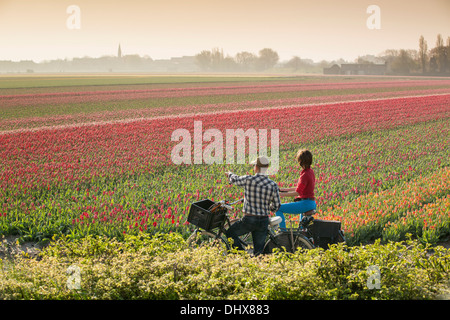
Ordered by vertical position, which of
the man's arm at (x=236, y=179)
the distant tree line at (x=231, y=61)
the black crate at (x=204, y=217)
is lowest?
the black crate at (x=204, y=217)

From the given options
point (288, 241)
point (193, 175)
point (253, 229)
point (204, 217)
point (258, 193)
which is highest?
point (258, 193)

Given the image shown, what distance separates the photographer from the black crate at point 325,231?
21.2 ft

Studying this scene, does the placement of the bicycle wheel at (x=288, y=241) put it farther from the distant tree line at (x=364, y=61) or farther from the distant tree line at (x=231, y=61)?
the distant tree line at (x=231, y=61)

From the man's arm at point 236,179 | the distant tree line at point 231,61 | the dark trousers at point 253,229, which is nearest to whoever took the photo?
the man's arm at point 236,179

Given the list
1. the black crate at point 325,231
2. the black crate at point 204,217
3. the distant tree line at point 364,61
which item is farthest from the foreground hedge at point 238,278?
the distant tree line at point 364,61

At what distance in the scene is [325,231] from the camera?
6469 mm

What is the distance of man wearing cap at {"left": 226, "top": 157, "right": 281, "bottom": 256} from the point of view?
5.83 meters

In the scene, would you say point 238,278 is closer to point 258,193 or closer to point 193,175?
Result: point 258,193

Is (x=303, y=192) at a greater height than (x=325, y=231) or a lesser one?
greater

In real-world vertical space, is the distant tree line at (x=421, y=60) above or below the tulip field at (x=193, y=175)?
above

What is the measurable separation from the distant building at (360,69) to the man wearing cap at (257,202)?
109363 millimetres

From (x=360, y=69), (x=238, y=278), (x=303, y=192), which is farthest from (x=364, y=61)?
(x=238, y=278)

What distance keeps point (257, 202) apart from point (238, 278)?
4.33 feet
